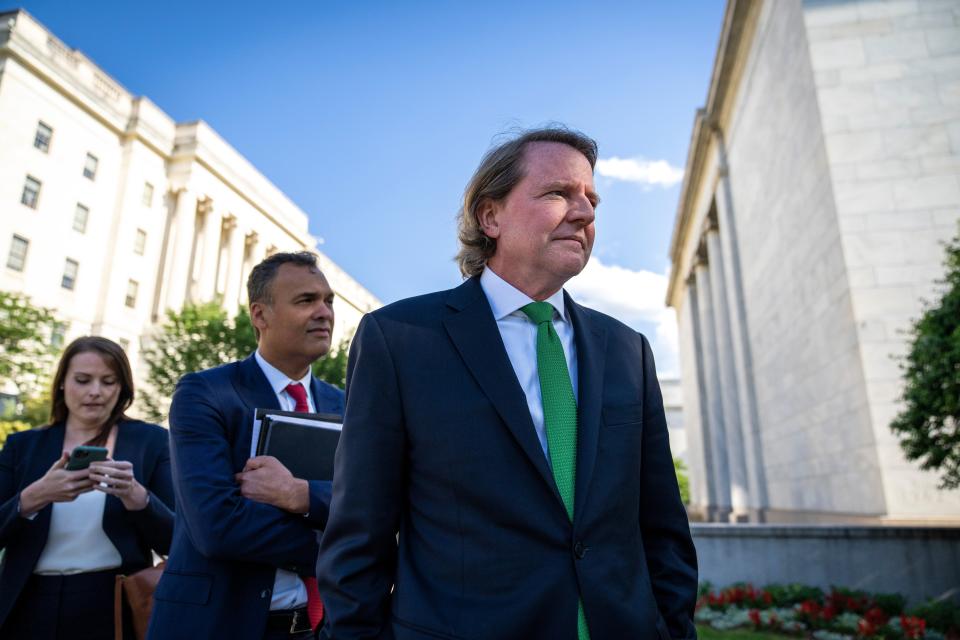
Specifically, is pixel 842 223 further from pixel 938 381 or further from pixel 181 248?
pixel 181 248

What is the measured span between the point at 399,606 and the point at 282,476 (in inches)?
38.4

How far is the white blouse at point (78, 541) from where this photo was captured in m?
Answer: 3.34

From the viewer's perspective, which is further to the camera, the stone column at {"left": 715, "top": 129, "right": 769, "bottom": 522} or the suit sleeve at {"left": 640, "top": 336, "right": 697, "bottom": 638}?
the stone column at {"left": 715, "top": 129, "right": 769, "bottom": 522}

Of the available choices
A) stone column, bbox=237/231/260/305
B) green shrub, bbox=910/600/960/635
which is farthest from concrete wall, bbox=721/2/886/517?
stone column, bbox=237/231/260/305

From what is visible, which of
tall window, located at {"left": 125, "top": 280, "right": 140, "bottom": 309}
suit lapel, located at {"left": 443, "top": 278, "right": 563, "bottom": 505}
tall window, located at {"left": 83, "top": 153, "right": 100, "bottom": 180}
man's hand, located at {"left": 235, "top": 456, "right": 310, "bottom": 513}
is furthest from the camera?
tall window, located at {"left": 125, "top": 280, "right": 140, "bottom": 309}

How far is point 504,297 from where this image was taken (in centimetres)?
220

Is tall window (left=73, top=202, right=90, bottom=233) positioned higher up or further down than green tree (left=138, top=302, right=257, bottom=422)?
higher up

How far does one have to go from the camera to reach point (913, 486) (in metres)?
11.2

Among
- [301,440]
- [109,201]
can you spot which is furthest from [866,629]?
[109,201]

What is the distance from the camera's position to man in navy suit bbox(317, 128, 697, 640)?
1.70 m

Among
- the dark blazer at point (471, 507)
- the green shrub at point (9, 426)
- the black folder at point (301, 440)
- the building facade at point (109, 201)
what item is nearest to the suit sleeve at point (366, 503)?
the dark blazer at point (471, 507)

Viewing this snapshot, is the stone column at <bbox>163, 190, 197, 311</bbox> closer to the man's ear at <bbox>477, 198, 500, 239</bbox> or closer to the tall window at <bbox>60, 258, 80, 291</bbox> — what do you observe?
the tall window at <bbox>60, 258, 80, 291</bbox>

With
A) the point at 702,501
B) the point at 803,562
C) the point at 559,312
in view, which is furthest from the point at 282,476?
the point at 702,501

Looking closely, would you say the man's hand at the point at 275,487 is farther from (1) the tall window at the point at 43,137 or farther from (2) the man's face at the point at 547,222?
(1) the tall window at the point at 43,137
